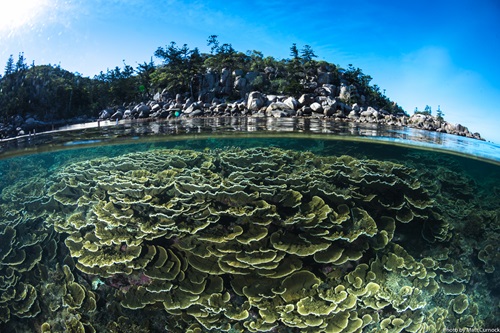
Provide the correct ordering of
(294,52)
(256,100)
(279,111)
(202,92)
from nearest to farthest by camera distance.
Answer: (294,52) → (256,100) → (279,111) → (202,92)

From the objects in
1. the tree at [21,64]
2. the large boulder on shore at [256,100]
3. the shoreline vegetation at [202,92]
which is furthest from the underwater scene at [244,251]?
the large boulder on shore at [256,100]

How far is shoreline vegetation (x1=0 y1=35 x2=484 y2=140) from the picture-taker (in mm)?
7297

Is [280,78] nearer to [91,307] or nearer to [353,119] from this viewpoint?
[353,119]

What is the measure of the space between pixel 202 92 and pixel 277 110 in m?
2.86

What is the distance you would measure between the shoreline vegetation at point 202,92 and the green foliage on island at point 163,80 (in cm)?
2

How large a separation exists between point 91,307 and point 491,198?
10.5 m

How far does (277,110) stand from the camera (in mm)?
10273

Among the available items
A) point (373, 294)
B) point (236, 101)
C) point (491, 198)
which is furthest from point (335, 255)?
point (236, 101)

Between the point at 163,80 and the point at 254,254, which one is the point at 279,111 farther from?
the point at 254,254

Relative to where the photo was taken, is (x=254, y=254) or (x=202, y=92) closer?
(x=254, y=254)

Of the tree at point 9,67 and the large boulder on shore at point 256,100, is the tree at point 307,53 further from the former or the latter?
the tree at point 9,67

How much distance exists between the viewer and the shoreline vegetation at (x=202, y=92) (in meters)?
7.30

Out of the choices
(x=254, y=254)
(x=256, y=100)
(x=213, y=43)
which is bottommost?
(x=254, y=254)

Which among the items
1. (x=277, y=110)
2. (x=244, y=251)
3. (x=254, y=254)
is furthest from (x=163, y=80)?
(x=254, y=254)
